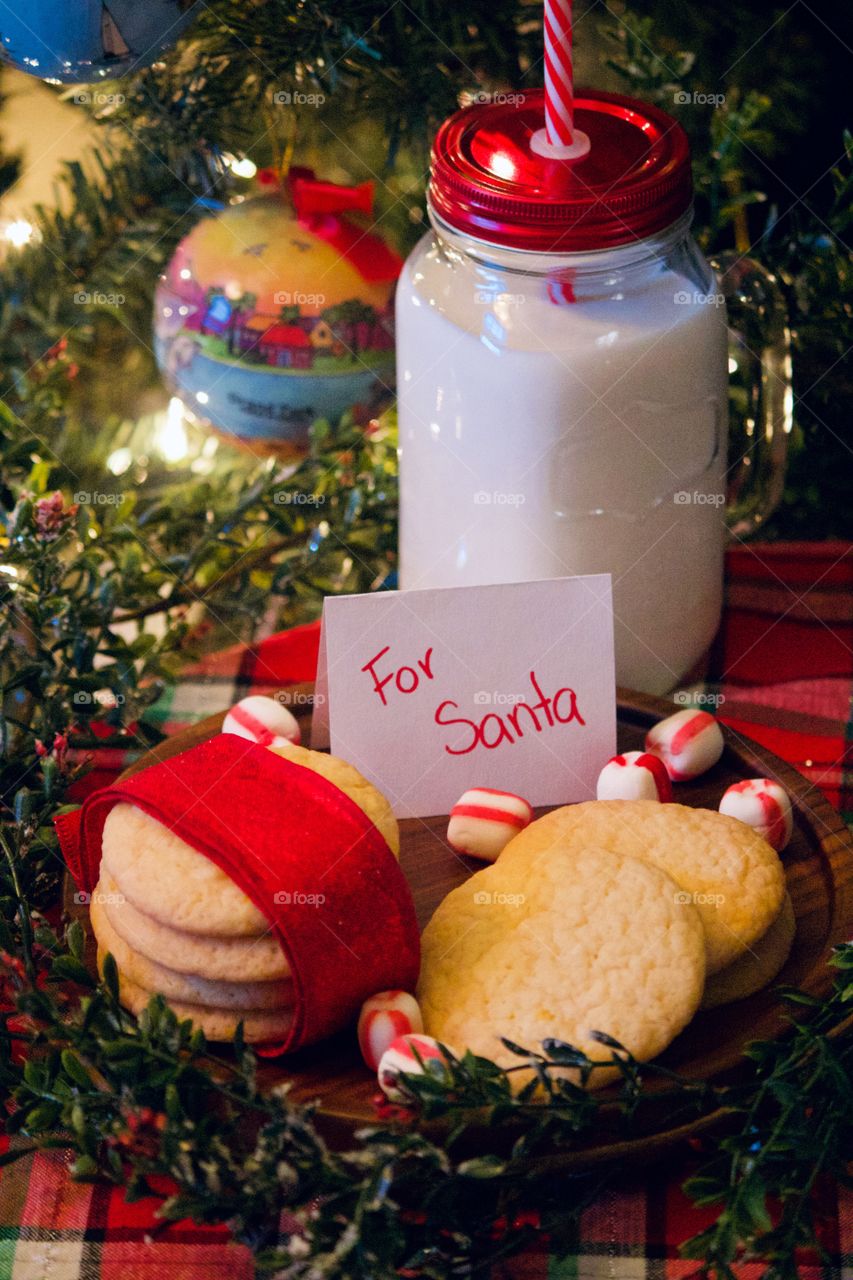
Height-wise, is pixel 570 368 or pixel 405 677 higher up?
pixel 570 368

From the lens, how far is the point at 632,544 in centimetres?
111

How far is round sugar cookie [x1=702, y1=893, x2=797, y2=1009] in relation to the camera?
835mm

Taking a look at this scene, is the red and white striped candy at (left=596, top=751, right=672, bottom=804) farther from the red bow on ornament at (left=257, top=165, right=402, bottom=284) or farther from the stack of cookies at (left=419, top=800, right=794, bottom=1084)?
the red bow on ornament at (left=257, top=165, right=402, bottom=284)

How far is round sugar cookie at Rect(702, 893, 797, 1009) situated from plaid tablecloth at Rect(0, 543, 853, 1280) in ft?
0.32

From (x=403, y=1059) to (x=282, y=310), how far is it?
2.49 feet

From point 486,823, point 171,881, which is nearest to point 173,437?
point 486,823

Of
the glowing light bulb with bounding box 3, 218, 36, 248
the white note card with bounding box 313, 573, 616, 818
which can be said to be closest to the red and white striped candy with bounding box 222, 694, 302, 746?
the white note card with bounding box 313, 573, 616, 818

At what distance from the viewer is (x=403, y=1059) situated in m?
0.73

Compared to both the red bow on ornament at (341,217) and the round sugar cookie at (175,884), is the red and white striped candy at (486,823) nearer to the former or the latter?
the round sugar cookie at (175,884)

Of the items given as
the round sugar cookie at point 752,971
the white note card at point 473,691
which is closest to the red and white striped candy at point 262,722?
the white note card at point 473,691

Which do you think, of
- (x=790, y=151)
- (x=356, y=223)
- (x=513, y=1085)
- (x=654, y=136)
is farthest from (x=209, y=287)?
(x=513, y=1085)

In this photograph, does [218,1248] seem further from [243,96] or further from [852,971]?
[243,96]

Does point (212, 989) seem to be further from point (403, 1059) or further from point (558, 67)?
point (558, 67)

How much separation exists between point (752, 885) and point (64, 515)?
1.84ft
